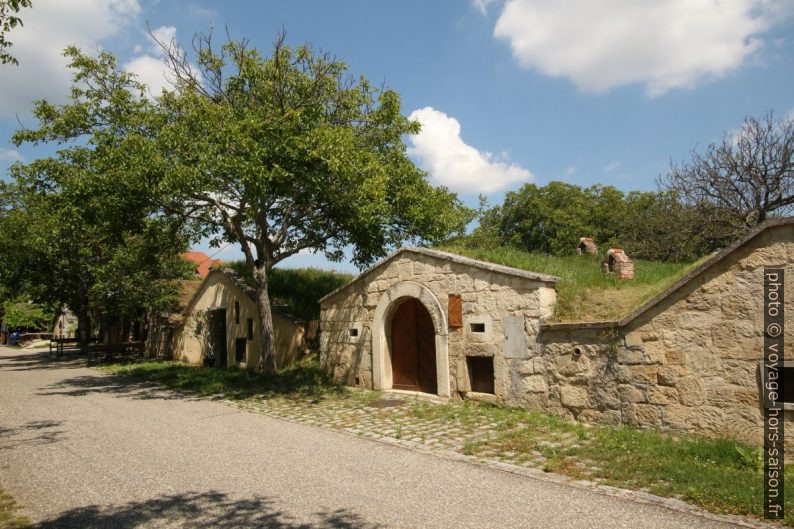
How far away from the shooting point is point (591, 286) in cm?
1001

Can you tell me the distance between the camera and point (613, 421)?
7648 millimetres

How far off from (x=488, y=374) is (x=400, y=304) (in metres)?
2.86

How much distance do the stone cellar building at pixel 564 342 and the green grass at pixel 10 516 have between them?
6.93m

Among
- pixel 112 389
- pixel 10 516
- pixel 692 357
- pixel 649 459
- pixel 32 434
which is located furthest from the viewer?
pixel 112 389

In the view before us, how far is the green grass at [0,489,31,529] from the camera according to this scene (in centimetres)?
434

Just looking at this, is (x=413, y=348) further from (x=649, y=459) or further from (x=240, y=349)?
(x=240, y=349)

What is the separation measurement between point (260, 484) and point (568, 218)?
1135 inches

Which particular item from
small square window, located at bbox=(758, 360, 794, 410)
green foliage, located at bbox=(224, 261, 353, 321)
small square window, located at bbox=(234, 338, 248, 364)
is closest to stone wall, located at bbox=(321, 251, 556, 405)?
small square window, located at bbox=(758, 360, 794, 410)

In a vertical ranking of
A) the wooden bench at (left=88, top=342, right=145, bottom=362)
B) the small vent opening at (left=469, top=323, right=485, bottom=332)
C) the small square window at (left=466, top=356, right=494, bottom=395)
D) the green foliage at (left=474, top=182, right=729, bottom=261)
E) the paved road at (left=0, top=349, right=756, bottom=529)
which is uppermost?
the green foliage at (left=474, top=182, right=729, bottom=261)

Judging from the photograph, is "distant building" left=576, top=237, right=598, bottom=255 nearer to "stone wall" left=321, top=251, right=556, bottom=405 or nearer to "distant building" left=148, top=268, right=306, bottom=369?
"stone wall" left=321, top=251, right=556, bottom=405

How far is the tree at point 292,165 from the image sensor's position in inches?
432

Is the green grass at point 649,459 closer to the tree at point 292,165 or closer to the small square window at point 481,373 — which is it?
the small square window at point 481,373

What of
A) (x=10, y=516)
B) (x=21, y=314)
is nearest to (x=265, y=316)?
(x=10, y=516)

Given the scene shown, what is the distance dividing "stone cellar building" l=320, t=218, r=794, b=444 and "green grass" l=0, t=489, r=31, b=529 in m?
6.93
